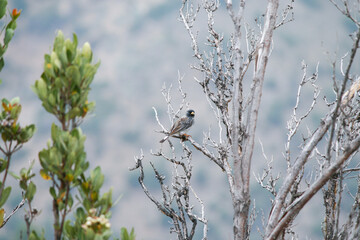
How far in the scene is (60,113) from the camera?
2924 millimetres

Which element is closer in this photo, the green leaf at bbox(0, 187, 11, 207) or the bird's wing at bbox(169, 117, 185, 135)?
the green leaf at bbox(0, 187, 11, 207)

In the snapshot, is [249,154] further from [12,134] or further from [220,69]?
Answer: [12,134]

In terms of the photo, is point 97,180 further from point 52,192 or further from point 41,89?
point 41,89

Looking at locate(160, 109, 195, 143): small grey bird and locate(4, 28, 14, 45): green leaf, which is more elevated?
locate(160, 109, 195, 143): small grey bird

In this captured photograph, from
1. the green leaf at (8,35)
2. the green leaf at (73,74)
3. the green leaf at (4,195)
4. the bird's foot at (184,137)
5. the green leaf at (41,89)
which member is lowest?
the green leaf at (4,195)

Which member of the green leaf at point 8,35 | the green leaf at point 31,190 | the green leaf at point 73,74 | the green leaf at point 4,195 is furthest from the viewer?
the green leaf at point 8,35

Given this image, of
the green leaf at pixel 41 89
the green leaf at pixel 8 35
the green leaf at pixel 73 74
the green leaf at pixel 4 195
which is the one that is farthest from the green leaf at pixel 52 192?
the green leaf at pixel 8 35

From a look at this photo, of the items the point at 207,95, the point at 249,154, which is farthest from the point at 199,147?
the point at 249,154

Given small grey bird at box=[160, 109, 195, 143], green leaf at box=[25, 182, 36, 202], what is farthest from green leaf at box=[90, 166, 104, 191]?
small grey bird at box=[160, 109, 195, 143]

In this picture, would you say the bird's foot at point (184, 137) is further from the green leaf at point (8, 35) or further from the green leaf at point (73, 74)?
the green leaf at point (73, 74)

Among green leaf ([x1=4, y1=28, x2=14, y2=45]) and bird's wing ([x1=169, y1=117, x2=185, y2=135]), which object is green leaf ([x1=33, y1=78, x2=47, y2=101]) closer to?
green leaf ([x1=4, y1=28, x2=14, y2=45])

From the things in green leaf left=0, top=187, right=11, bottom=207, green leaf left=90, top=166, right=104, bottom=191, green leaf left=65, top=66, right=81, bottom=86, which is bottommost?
green leaf left=0, top=187, right=11, bottom=207

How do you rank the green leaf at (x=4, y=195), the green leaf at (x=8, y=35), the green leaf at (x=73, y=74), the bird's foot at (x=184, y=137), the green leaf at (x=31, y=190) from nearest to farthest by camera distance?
the green leaf at (x=73, y=74), the green leaf at (x=31, y=190), the green leaf at (x=4, y=195), the green leaf at (x=8, y=35), the bird's foot at (x=184, y=137)

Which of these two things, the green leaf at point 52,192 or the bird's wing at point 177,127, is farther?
the bird's wing at point 177,127
